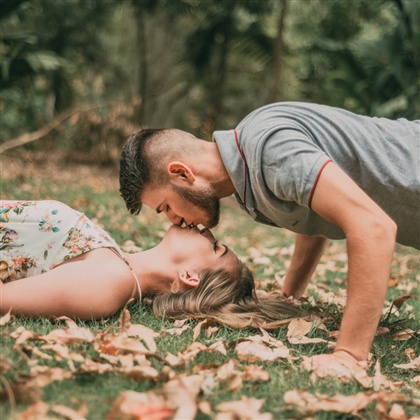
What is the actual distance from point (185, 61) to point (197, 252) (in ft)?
34.4

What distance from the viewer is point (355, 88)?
33.6ft

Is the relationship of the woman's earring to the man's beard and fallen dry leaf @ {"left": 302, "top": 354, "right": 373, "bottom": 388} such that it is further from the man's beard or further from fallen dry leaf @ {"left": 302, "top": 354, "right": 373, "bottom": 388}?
fallen dry leaf @ {"left": 302, "top": 354, "right": 373, "bottom": 388}

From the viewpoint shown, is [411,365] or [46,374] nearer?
[46,374]

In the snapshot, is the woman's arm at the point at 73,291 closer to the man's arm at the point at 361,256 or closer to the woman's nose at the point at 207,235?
the woman's nose at the point at 207,235

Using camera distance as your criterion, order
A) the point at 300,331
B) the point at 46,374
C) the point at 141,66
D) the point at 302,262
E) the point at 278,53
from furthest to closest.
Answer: the point at 141,66
the point at 278,53
the point at 302,262
the point at 300,331
the point at 46,374

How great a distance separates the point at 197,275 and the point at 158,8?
36.5 feet

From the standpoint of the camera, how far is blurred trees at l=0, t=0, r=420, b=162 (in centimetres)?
961

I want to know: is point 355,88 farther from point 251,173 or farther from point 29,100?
point 251,173

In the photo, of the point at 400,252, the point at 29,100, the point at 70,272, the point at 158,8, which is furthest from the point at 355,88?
the point at 70,272

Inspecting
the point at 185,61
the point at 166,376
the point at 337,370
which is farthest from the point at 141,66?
the point at 166,376

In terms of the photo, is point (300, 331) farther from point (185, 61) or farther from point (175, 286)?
point (185, 61)

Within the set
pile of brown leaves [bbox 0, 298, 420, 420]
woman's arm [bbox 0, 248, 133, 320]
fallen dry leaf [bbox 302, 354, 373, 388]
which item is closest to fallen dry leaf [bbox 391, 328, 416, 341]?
pile of brown leaves [bbox 0, 298, 420, 420]

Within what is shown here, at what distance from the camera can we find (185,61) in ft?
42.5

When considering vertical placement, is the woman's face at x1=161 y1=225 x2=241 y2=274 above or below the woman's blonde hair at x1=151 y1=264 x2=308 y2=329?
above
